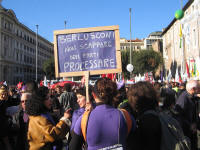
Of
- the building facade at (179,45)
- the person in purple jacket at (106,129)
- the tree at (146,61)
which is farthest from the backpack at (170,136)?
the tree at (146,61)

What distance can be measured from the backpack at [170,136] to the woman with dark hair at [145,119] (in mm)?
45

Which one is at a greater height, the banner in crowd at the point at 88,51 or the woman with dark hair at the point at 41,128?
the banner in crowd at the point at 88,51

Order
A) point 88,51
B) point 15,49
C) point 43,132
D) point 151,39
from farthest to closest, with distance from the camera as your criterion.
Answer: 1. point 151,39
2. point 15,49
3. point 88,51
4. point 43,132

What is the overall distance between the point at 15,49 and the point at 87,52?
64.7 meters

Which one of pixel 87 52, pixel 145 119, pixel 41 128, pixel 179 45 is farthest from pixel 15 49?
pixel 145 119

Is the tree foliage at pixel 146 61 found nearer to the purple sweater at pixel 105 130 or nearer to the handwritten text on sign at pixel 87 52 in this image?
the handwritten text on sign at pixel 87 52

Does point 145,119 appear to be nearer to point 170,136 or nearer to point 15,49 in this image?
point 170,136

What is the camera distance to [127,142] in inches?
90.5

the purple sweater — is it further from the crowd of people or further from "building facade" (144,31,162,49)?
"building facade" (144,31,162,49)

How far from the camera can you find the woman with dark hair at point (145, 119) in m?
2.09

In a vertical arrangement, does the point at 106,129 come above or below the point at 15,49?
below

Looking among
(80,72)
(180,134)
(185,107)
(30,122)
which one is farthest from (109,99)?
(185,107)

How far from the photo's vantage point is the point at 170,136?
2.10m

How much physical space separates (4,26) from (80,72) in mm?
59731
